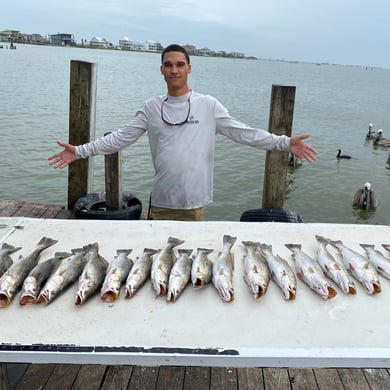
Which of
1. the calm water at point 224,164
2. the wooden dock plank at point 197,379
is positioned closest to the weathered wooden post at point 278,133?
the wooden dock plank at point 197,379

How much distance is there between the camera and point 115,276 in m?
2.50

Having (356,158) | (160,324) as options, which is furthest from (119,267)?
(356,158)

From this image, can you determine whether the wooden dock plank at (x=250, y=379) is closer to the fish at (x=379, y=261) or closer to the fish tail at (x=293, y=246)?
the fish tail at (x=293, y=246)

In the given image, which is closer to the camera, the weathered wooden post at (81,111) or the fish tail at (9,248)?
the fish tail at (9,248)

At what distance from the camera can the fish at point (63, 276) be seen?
2.34 metres

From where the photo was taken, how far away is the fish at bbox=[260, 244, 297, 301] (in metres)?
2.44

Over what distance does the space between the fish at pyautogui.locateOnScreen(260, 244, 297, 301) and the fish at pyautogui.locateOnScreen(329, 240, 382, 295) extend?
0.43 metres

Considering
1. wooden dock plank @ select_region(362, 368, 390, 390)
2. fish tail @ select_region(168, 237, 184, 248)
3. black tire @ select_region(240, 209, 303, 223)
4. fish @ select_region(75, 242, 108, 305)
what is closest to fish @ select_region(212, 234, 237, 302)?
fish tail @ select_region(168, 237, 184, 248)

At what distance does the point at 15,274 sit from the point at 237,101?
31882mm

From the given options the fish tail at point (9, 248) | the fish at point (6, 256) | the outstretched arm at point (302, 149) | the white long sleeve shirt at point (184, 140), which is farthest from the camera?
the white long sleeve shirt at point (184, 140)

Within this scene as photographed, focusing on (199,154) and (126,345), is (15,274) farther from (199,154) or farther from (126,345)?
(199,154)

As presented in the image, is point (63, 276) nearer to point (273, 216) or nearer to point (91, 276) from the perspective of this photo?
point (91, 276)

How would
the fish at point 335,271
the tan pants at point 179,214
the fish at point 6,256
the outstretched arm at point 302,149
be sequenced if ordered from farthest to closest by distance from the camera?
1. the tan pants at point 179,214
2. the outstretched arm at point 302,149
3. the fish at point 6,256
4. the fish at point 335,271

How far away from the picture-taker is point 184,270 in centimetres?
262
